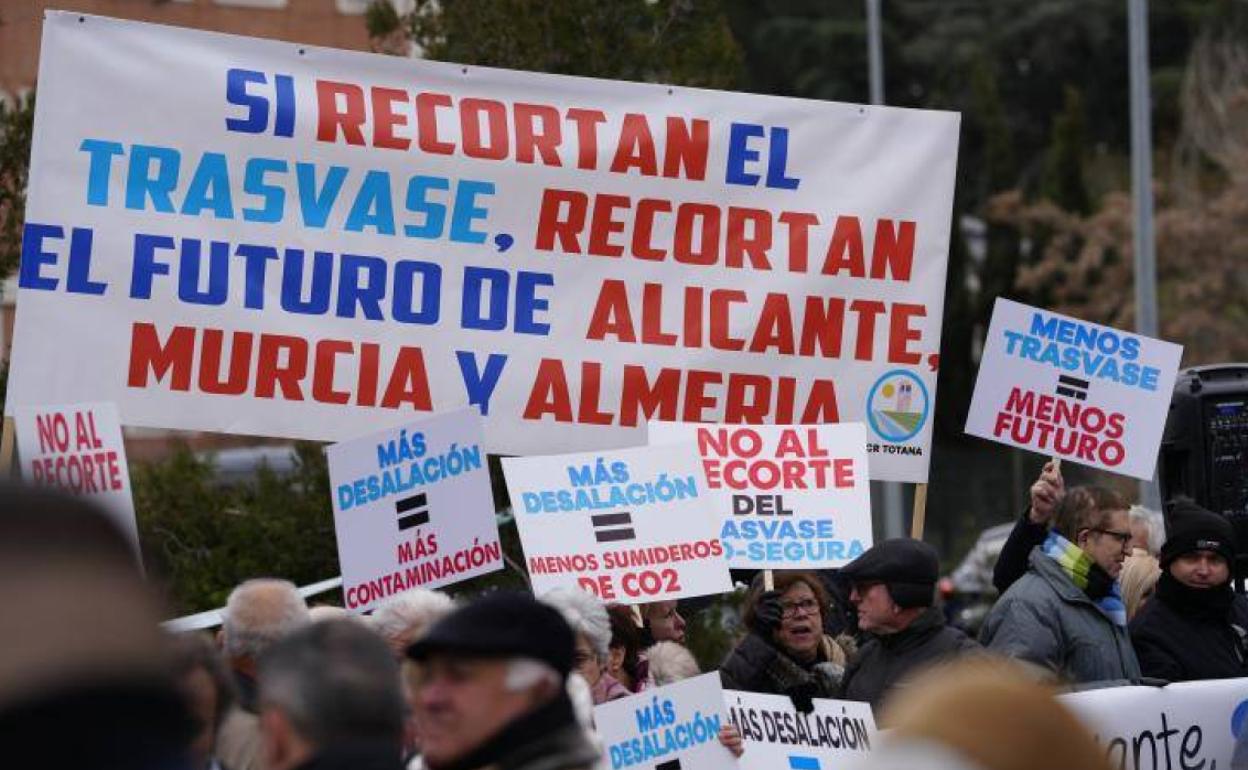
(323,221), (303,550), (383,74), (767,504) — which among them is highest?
(383,74)

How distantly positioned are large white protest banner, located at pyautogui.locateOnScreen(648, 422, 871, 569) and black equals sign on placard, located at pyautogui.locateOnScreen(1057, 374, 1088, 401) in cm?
91

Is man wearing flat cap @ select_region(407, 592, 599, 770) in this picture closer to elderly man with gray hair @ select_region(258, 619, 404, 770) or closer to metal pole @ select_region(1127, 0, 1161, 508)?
elderly man with gray hair @ select_region(258, 619, 404, 770)

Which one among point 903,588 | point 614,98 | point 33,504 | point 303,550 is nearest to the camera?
point 33,504

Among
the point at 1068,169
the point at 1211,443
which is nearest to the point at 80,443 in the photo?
the point at 1211,443

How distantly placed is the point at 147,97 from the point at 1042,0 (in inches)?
1719

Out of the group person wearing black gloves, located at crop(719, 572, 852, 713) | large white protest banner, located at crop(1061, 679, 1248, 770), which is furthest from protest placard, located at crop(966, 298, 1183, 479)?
large white protest banner, located at crop(1061, 679, 1248, 770)

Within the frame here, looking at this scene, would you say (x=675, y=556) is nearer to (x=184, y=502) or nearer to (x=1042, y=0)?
(x=184, y=502)

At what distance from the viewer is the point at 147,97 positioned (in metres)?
7.70

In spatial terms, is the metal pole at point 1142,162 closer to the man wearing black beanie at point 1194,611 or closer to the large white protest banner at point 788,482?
the large white protest banner at point 788,482

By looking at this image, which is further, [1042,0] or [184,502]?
[1042,0]

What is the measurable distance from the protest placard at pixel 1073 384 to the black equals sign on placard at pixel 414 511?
7.41 feet

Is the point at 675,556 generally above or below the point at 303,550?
above

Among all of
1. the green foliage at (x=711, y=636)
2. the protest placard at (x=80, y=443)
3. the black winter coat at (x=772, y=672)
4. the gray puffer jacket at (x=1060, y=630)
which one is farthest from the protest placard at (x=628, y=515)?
the green foliage at (x=711, y=636)

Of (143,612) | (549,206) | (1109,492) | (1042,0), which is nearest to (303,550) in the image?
(549,206)
